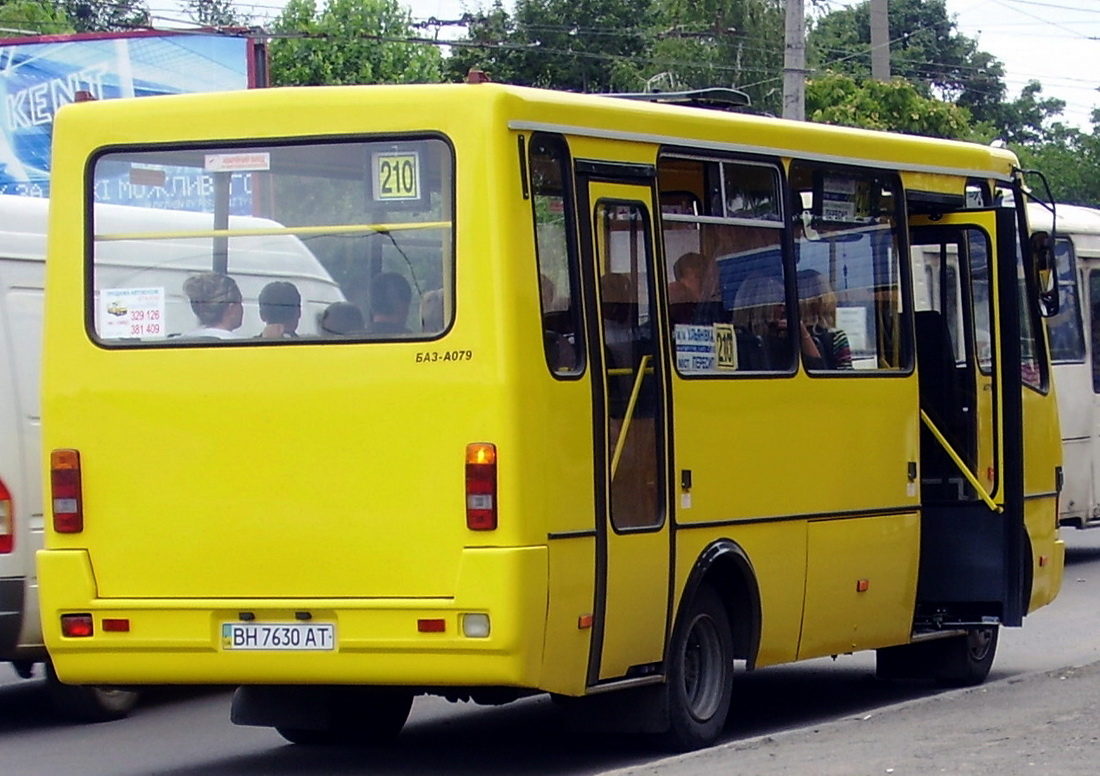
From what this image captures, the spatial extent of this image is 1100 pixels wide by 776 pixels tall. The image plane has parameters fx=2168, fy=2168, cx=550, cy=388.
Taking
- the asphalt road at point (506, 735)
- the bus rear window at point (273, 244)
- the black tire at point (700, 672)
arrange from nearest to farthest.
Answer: the bus rear window at point (273, 244) < the asphalt road at point (506, 735) < the black tire at point (700, 672)

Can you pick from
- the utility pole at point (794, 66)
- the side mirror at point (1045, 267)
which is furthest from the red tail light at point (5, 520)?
the utility pole at point (794, 66)

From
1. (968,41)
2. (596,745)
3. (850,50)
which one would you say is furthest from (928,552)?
(968,41)

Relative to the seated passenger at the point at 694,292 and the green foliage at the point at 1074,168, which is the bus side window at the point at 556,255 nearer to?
the seated passenger at the point at 694,292

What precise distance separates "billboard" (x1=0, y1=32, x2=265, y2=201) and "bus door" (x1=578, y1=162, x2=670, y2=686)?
2392 cm

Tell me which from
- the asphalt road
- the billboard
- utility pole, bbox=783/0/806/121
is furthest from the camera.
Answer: the billboard

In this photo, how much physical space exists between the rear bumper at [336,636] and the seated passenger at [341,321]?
3.56 feet

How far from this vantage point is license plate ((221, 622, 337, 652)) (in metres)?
8.92

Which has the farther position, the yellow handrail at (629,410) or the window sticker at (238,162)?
the yellow handrail at (629,410)

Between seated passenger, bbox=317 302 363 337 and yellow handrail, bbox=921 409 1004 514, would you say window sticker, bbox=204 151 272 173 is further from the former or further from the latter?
yellow handrail, bbox=921 409 1004 514

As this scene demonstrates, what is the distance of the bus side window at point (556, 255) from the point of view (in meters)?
9.01

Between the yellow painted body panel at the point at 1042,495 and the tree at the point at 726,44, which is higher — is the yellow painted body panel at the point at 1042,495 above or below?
below

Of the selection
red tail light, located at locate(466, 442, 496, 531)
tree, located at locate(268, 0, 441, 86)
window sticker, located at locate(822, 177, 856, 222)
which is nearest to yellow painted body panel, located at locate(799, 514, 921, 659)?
window sticker, located at locate(822, 177, 856, 222)

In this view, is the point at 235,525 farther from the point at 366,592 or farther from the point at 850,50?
the point at 850,50

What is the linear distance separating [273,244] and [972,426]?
4.75m
